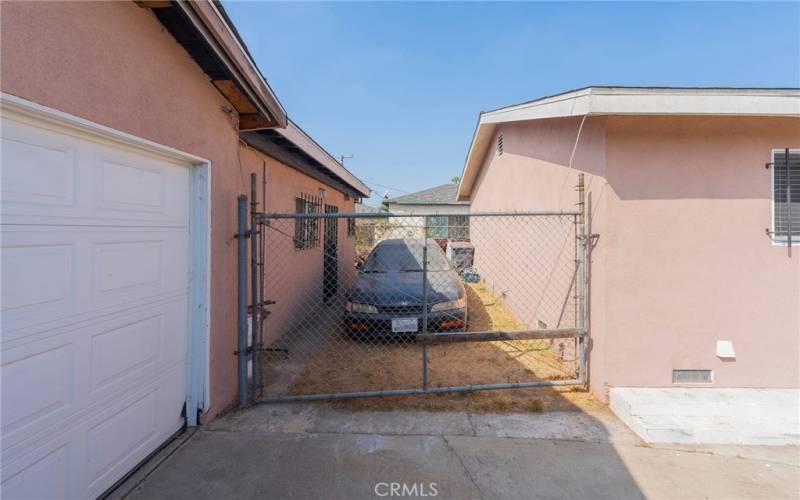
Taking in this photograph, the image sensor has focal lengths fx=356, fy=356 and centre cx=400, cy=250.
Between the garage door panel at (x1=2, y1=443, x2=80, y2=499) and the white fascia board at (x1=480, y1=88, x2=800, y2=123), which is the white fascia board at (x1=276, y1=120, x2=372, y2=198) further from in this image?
the garage door panel at (x1=2, y1=443, x2=80, y2=499)

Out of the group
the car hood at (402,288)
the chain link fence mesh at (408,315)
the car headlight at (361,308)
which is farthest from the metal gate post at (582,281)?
the car headlight at (361,308)

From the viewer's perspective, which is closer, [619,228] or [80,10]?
[80,10]

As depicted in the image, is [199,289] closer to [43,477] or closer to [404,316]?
[43,477]

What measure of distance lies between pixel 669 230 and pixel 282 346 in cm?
505

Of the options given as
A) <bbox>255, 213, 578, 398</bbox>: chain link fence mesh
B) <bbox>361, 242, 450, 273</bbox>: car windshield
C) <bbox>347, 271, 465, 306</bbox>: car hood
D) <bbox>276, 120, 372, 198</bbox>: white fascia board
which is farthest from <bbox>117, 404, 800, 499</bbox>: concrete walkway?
<bbox>276, 120, 372, 198</bbox>: white fascia board

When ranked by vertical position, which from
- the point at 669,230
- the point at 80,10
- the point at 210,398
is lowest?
the point at 210,398

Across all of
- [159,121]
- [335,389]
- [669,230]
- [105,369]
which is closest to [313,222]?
[335,389]

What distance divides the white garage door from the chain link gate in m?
0.86

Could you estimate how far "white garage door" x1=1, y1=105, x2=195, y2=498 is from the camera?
1.74m

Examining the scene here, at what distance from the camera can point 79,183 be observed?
205 centimetres

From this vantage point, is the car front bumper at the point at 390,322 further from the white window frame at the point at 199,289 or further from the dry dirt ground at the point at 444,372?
the white window frame at the point at 199,289

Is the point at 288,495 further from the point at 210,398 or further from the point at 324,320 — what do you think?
the point at 324,320

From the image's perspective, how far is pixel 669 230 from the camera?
3.53 metres

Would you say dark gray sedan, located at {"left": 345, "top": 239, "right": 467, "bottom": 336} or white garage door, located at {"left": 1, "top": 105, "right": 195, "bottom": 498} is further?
dark gray sedan, located at {"left": 345, "top": 239, "right": 467, "bottom": 336}
